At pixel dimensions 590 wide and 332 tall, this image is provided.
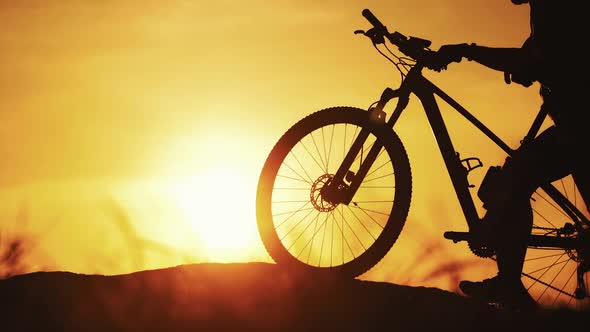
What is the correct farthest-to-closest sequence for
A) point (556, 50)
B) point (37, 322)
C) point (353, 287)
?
point (353, 287), point (37, 322), point (556, 50)

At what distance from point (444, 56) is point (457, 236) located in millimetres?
1301

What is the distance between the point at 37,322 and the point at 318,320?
6.42 ft

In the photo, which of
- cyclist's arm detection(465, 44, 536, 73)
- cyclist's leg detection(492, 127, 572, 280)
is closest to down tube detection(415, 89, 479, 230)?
cyclist's leg detection(492, 127, 572, 280)

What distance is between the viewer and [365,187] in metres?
7.36

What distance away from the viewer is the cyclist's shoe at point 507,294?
6520mm

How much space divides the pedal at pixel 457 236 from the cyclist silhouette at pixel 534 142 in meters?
0.09

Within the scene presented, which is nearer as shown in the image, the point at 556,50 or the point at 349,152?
the point at 556,50

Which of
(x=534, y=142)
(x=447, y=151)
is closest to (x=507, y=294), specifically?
(x=534, y=142)

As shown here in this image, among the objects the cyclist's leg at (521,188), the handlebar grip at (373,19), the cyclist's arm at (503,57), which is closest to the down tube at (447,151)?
the cyclist's leg at (521,188)

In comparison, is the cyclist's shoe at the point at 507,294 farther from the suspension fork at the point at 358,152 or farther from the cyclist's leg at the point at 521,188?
the suspension fork at the point at 358,152

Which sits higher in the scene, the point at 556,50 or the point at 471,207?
the point at 556,50

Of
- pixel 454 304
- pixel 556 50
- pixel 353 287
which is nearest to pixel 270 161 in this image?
pixel 353 287

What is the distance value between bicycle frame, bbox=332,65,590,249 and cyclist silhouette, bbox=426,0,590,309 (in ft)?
0.82

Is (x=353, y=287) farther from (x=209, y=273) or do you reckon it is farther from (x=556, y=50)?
(x=556, y=50)
